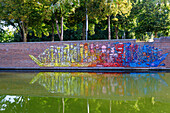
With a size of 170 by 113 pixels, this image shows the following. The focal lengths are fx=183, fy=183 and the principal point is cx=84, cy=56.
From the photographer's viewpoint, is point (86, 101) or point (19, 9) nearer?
point (86, 101)

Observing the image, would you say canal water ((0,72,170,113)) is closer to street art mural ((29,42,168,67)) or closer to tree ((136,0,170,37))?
street art mural ((29,42,168,67))

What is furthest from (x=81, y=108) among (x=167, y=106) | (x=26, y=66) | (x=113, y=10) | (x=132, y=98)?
(x=113, y=10)

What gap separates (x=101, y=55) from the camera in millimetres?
20188

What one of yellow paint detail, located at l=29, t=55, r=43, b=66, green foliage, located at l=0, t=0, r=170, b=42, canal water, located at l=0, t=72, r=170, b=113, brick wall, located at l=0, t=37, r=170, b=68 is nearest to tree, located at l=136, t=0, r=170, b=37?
green foliage, located at l=0, t=0, r=170, b=42

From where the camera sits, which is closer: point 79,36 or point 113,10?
point 113,10

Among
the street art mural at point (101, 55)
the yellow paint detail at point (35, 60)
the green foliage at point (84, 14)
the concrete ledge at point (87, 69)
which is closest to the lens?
the concrete ledge at point (87, 69)

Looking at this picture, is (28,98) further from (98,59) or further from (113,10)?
(113,10)

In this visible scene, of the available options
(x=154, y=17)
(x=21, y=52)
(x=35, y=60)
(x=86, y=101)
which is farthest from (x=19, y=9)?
(x=86, y=101)

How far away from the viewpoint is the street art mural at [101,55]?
1942 centimetres

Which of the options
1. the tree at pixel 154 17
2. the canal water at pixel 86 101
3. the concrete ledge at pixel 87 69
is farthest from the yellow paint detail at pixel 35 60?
the tree at pixel 154 17

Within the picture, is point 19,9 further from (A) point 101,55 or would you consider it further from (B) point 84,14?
(A) point 101,55

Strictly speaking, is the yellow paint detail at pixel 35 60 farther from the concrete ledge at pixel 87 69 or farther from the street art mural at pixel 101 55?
the concrete ledge at pixel 87 69

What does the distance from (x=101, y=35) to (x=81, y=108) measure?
124 ft

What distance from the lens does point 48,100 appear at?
759cm
